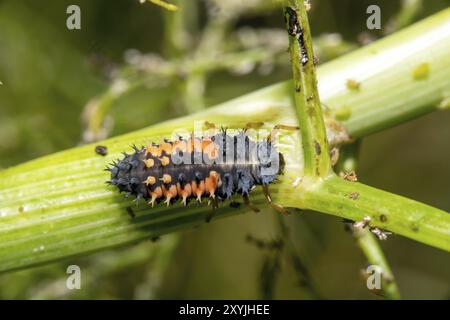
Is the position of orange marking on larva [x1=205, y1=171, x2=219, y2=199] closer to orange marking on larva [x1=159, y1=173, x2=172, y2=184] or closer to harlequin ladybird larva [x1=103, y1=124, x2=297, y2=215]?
harlequin ladybird larva [x1=103, y1=124, x2=297, y2=215]

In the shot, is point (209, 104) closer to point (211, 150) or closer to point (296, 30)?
point (211, 150)

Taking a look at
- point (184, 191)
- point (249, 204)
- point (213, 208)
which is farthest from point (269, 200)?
point (184, 191)

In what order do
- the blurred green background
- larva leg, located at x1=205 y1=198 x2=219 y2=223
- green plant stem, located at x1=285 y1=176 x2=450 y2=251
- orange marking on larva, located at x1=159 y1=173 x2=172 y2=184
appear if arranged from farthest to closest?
the blurred green background, larva leg, located at x1=205 y1=198 x2=219 y2=223, orange marking on larva, located at x1=159 y1=173 x2=172 y2=184, green plant stem, located at x1=285 y1=176 x2=450 y2=251

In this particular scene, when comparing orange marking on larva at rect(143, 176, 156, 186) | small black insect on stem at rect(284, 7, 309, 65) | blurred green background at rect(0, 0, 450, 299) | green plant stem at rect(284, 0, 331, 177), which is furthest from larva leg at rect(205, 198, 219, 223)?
blurred green background at rect(0, 0, 450, 299)

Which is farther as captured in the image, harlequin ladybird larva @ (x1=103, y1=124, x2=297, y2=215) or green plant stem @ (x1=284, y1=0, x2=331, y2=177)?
harlequin ladybird larva @ (x1=103, y1=124, x2=297, y2=215)

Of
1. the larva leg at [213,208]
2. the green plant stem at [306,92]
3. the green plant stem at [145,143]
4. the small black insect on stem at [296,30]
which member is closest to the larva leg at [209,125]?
the green plant stem at [145,143]
